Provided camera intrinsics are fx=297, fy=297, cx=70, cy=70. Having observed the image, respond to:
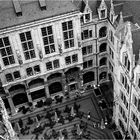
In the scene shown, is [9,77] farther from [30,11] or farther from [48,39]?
[30,11]

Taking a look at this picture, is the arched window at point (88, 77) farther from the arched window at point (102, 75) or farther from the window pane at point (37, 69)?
the window pane at point (37, 69)

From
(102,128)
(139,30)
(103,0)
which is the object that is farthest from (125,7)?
(102,128)

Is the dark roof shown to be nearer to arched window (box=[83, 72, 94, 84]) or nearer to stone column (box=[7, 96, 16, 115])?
stone column (box=[7, 96, 16, 115])

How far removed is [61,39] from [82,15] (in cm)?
809

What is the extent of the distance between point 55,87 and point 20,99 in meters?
10.5

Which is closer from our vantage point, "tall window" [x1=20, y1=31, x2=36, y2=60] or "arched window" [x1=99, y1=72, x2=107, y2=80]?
"tall window" [x1=20, y1=31, x2=36, y2=60]

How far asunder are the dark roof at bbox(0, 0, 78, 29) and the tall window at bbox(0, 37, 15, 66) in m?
4.29

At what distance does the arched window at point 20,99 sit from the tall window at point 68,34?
1918 centimetres

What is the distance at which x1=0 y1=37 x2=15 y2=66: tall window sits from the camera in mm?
71363

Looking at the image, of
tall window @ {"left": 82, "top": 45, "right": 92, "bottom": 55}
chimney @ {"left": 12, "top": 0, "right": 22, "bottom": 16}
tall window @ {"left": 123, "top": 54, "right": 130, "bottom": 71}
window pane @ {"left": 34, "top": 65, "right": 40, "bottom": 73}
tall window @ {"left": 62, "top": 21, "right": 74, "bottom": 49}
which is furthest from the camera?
tall window @ {"left": 82, "top": 45, "right": 92, "bottom": 55}

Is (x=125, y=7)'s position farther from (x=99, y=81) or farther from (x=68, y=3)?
(x=99, y=81)

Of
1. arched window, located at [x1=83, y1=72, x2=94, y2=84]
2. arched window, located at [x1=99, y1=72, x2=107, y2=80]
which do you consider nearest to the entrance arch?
arched window, located at [x1=83, y1=72, x2=94, y2=84]

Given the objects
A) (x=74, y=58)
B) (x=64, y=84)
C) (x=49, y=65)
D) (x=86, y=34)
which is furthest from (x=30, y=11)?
(x=64, y=84)

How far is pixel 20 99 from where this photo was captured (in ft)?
278
